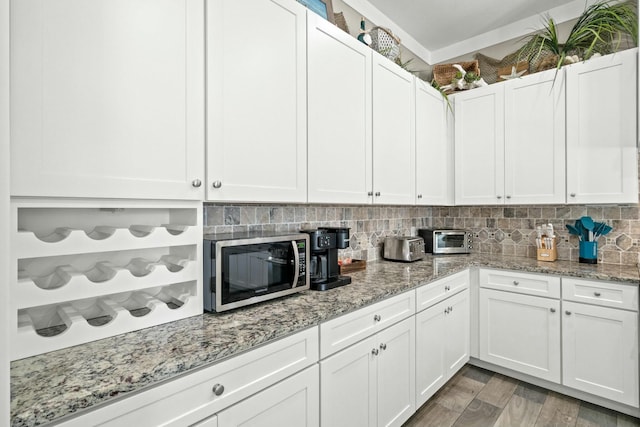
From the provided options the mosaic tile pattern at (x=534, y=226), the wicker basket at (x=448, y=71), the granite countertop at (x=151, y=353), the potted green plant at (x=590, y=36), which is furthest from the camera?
the wicker basket at (x=448, y=71)

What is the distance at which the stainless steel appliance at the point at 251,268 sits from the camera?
4.09 ft

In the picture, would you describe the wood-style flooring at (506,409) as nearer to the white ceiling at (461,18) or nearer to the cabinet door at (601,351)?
the cabinet door at (601,351)

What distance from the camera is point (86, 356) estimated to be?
36.1 inches

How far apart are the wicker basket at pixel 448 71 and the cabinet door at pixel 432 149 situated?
0.85ft

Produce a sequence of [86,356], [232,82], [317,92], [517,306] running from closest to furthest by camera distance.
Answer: [86,356]
[232,82]
[317,92]
[517,306]

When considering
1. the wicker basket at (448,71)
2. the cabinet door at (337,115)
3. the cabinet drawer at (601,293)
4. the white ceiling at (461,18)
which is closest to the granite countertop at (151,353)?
the cabinet door at (337,115)

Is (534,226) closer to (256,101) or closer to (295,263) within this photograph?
(295,263)

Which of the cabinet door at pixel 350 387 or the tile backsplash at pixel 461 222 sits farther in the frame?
the tile backsplash at pixel 461 222

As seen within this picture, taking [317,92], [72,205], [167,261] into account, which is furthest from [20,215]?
[317,92]

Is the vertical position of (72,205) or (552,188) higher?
(552,188)

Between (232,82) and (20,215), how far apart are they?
0.85m

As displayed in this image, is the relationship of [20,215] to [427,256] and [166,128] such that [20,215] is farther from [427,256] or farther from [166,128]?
[427,256]

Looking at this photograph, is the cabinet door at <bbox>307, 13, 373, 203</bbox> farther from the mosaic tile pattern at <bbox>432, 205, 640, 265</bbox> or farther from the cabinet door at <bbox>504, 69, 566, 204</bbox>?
the mosaic tile pattern at <bbox>432, 205, 640, 265</bbox>

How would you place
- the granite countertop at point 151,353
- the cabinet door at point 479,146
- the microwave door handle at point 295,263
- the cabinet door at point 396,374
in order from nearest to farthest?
the granite countertop at point 151,353 < the microwave door handle at point 295,263 < the cabinet door at point 396,374 < the cabinet door at point 479,146
